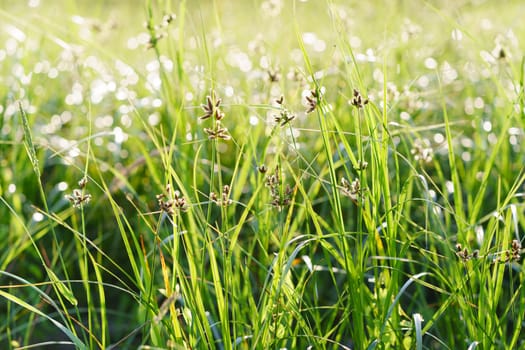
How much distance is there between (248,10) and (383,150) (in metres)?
7.74

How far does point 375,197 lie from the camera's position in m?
1.47

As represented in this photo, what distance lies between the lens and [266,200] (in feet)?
6.15

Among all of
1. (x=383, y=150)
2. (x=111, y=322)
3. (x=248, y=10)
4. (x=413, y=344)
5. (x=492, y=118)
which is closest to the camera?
(x=383, y=150)

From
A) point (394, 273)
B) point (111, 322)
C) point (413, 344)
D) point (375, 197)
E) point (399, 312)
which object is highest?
point (375, 197)

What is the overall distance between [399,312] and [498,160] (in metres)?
1.05

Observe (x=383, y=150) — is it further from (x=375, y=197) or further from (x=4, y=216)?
(x=4, y=216)

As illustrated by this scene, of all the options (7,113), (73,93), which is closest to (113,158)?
(7,113)

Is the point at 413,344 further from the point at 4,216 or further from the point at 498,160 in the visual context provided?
the point at 4,216

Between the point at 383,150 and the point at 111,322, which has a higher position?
the point at 383,150

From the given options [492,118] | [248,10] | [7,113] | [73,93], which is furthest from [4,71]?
[248,10]

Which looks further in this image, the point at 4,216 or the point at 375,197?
the point at 4,216

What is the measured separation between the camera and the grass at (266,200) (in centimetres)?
143

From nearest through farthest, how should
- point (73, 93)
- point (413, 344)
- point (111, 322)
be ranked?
point (413, 344) → point (111, 322) → point (73, 93)

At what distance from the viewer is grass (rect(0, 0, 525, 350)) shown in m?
1.43
